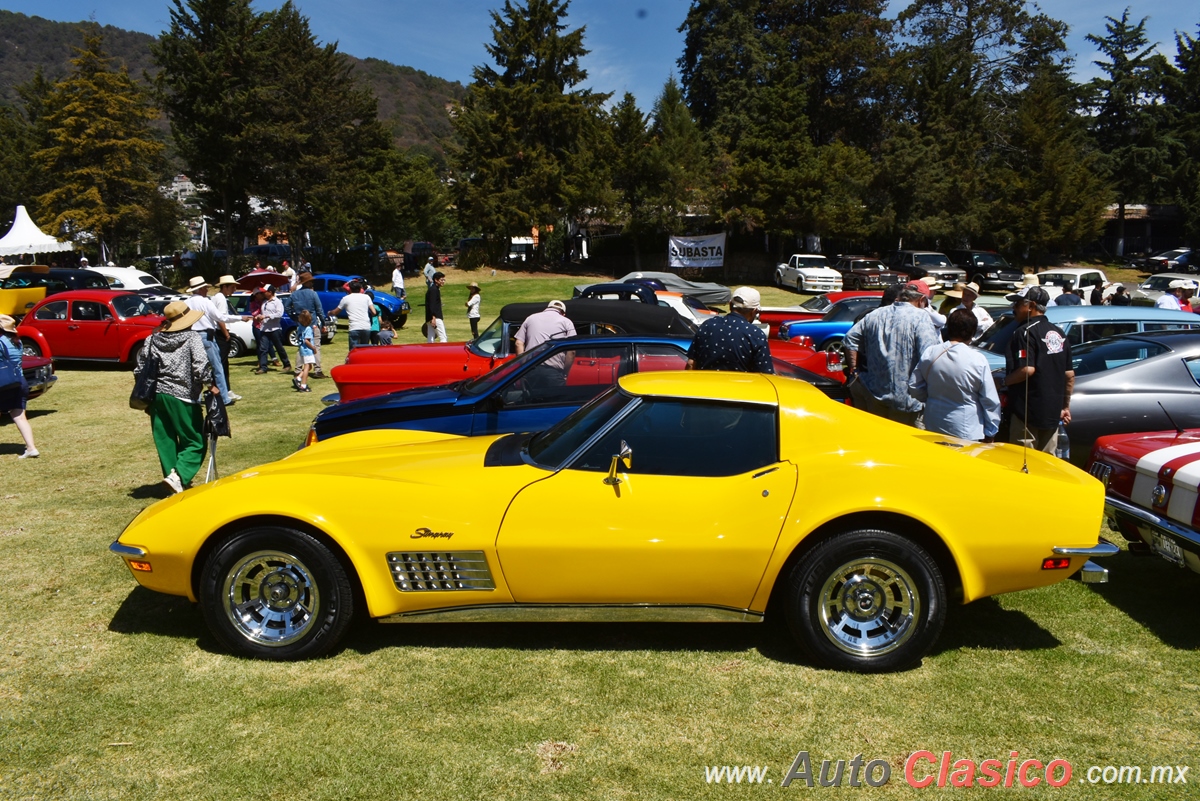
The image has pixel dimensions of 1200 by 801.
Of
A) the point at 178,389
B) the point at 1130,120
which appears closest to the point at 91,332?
the point at 178,389

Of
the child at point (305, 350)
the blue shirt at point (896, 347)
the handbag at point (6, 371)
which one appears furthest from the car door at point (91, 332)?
the blue shirt at point (896, 347)

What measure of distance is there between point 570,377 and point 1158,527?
4130 millimetres

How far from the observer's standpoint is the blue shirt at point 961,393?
5785 millimetres

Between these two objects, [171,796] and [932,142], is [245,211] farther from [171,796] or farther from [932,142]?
[171,796]

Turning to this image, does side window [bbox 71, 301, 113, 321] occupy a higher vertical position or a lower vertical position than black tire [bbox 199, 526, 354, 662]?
higher

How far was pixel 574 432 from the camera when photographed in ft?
14.7

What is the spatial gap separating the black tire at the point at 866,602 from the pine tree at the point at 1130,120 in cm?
6164

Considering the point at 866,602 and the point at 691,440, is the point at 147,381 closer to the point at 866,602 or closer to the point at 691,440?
the point at 691,440

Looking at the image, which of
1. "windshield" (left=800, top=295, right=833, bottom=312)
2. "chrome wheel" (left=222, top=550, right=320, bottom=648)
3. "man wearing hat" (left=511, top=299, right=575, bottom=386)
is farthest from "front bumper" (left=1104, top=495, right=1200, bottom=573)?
"windshield" (left=800, top=295, right=833, bottom=312)

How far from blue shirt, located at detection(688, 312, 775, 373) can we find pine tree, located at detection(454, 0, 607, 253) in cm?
3783

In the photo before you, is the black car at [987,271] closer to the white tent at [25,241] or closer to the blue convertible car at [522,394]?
the blue convertible car at [522,394]

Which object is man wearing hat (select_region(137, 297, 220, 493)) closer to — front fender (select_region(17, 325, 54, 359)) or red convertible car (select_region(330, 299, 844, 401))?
red convertible car (select_region(330, 299, 844, 401))

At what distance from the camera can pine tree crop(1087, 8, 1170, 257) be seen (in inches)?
2235

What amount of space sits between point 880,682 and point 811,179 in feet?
131
